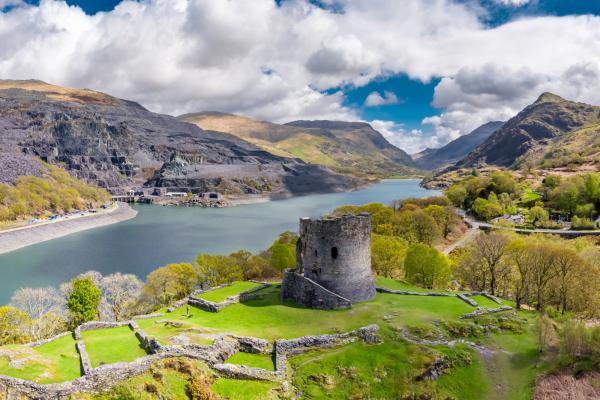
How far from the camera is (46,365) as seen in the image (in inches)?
748

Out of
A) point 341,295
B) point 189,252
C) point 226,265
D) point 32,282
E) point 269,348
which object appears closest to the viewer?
point 269,348

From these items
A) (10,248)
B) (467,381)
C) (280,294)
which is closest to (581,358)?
(467,381)

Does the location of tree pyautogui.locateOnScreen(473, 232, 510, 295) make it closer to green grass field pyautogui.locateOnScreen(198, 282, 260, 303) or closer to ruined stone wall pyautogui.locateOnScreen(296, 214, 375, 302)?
ruined stone wall pyautogui.locateOnScreen(296, 214, 375, 302)

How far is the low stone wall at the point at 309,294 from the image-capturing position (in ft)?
97.2

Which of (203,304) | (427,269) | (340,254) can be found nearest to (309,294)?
(340,254)

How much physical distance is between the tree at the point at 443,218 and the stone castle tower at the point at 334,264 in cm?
5679

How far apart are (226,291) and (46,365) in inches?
717

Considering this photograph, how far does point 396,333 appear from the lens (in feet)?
82.6

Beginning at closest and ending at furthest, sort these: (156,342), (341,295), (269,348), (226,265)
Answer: (156,342) < (269,348) < (341,295) < (226,265)

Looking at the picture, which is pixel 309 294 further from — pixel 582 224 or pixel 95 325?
pixel 582 224

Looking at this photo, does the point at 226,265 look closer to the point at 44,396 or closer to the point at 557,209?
the point at 44,396

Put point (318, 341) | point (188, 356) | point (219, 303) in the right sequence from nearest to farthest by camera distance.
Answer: point (188, 356) < point (318, 341) < point (219, 303)

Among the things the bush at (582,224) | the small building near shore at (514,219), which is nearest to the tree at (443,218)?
the small building near shore at (514,219)

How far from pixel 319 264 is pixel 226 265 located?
77.5 ft
